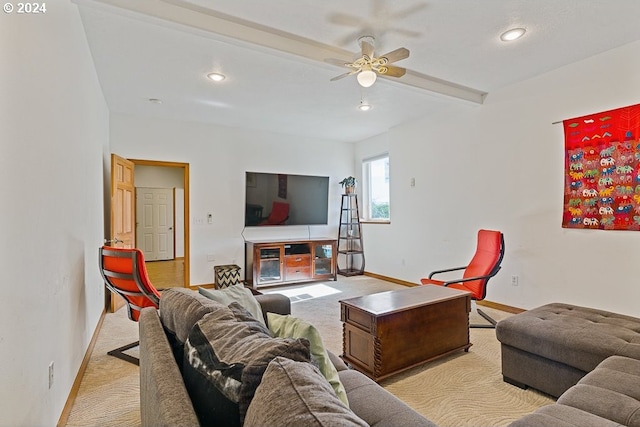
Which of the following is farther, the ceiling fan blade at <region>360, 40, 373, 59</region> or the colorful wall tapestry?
the colorful wall tapestry

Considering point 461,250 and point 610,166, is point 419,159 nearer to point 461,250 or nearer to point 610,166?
point 461,250

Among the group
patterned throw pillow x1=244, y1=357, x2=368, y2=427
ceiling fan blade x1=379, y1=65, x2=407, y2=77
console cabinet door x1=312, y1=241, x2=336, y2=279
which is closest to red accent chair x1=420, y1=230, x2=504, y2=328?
ceiling fan blade x1=379, y1=65, x2=407, y2=77

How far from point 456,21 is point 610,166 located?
2015 mm

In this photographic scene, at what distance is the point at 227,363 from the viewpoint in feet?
2.97

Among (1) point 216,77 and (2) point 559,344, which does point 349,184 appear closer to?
(1) point 216,77

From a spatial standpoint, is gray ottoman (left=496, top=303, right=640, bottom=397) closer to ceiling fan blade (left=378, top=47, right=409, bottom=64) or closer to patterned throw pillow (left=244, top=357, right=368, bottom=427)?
patterned throw pillow (left=244, top=357, right=368, bottom=427)

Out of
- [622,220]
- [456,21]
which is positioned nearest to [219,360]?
[456,21]

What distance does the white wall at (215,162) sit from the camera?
4.82 metres

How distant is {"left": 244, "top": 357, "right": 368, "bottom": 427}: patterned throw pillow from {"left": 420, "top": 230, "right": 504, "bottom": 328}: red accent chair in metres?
2.92

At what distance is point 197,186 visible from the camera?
5168 millimetres

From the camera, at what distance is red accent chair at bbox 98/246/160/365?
2.54 metres

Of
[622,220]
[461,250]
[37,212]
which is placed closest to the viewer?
[37,212]

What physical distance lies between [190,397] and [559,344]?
2095mm

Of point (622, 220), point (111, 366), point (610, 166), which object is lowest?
point (111, 366)
